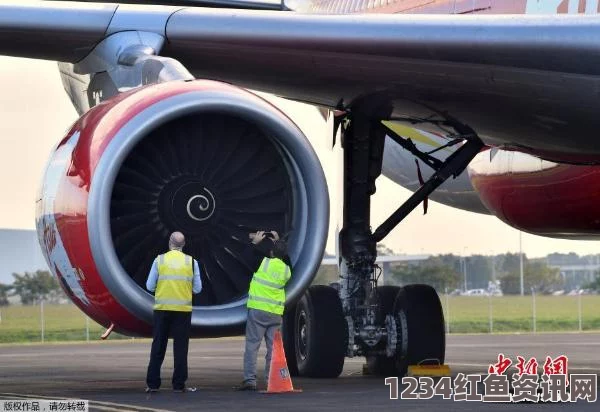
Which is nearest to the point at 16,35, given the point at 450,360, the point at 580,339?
the point at 450,360

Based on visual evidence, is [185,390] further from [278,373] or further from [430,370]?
[430,370]

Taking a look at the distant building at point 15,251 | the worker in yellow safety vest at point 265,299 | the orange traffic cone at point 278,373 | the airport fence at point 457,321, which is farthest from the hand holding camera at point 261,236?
the distant building at point 15,251

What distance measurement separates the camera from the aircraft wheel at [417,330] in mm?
14664

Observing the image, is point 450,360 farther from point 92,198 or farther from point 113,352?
point 92,198

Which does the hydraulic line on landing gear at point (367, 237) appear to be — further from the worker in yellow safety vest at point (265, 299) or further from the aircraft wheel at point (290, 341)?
the worker in yellow safety vest at point (265, 299)

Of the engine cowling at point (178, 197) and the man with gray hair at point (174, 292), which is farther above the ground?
the engine cowling at point (178, 197)

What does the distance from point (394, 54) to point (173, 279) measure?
→ 2431mm

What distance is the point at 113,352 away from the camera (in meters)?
23.1

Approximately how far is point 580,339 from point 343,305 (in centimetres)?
1277

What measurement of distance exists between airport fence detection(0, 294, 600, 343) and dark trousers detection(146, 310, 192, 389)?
1900 cm

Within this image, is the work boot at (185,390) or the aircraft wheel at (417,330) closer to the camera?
the work boot at (185,390)

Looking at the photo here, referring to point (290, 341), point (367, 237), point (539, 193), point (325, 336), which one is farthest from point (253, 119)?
point (539, 193)

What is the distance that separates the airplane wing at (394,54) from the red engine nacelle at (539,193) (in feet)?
3.92

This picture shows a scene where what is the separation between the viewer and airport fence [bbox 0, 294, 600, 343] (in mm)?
37500
